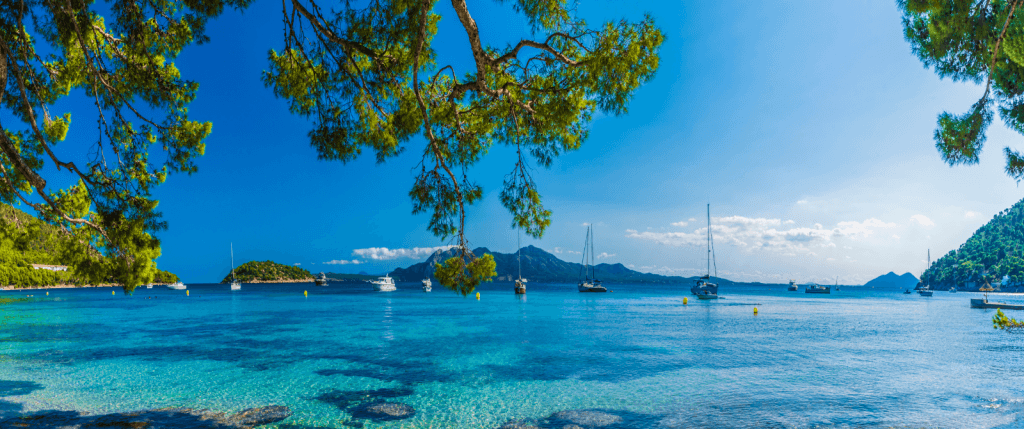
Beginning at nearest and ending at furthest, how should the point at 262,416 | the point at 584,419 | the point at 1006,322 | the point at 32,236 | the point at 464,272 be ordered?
the point at 464,272 → the point at 1006,322 → the point at 32,236 → the point at 262,416 → the point at 584,419

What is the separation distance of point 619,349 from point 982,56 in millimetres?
15114

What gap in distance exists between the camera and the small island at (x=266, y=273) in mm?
173500

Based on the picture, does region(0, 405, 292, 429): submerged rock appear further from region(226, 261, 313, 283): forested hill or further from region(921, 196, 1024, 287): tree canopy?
region(226, 261, 313, 283): forested hill

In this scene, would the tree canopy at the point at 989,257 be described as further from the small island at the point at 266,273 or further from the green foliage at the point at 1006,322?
the small island at the point at 266,273

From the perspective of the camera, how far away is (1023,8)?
475 cm

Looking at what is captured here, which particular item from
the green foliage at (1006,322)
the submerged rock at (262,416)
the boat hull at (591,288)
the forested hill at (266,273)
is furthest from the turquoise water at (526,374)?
the forested hill at (266,273)

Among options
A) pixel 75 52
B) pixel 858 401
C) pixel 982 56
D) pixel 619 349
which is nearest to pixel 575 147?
pixel 982 56

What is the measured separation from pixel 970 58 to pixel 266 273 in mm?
199450

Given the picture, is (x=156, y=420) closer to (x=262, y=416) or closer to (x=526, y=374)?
(x=262, y=416)

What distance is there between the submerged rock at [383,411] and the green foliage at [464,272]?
5.02 m

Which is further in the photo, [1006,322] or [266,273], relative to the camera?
[266,273]

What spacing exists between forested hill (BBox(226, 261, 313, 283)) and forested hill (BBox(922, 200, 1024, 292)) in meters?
211

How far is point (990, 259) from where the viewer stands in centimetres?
11675

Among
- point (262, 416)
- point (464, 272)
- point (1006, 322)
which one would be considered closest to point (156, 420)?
point (262, 416)
